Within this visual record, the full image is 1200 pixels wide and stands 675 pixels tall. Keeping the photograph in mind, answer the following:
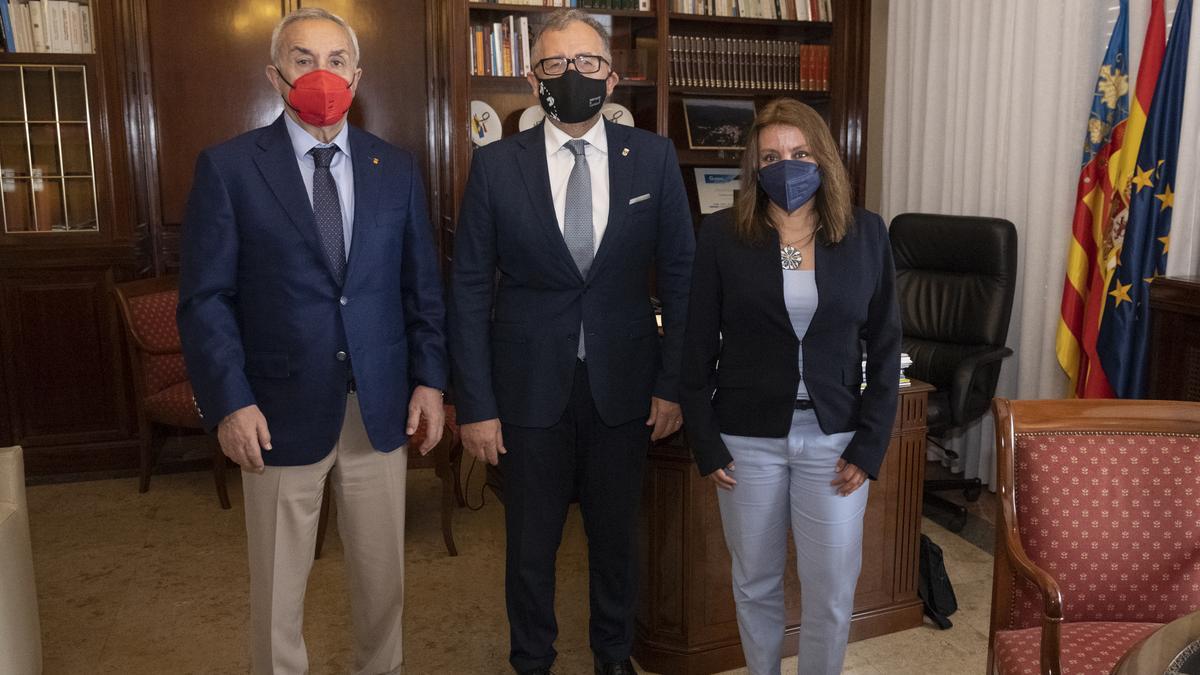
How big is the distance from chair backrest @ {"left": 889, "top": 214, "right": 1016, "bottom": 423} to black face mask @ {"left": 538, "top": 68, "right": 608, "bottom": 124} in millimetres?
1955

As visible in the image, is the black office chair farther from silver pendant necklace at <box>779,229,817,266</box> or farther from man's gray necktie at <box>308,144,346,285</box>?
man's gray necktie at <box>308,144,346,285</box>

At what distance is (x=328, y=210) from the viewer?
2018 millimetres

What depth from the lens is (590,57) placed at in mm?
2148

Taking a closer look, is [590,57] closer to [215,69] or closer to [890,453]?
[890,453]

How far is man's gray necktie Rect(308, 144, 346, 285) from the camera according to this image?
2.01 m

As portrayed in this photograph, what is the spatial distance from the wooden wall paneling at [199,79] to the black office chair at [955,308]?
2836 millimetres

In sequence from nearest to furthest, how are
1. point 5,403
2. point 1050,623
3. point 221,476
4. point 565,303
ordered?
point 1050,623 → point 565,303 → point 221,476 → point 5,403

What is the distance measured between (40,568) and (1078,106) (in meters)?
4.11

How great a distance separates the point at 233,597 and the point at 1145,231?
327 centimetres

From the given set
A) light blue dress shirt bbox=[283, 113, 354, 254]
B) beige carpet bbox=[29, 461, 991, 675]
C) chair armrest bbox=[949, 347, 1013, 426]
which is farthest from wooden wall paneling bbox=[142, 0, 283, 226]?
chair armrest bbox=[949, 347, 1013, 426]

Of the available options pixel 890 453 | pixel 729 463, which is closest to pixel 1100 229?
pixel 890 453

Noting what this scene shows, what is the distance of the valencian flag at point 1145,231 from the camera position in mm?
3307

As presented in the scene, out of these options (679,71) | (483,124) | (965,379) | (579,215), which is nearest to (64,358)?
(483,124)

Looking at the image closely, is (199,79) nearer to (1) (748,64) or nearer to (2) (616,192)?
(1) (748,64)
